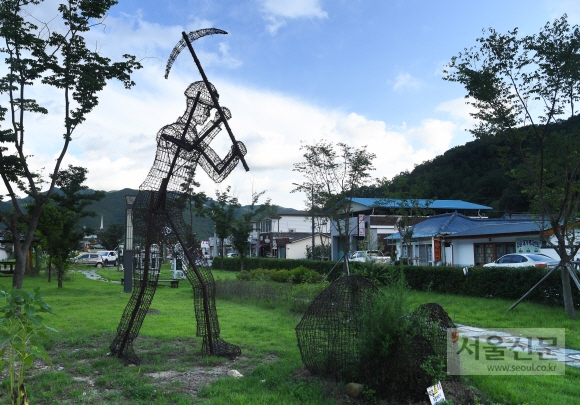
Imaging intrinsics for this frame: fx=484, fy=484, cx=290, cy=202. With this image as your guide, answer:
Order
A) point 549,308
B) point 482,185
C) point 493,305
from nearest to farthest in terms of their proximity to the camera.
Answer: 1. point 549,308
2. point 493,305
3. point 482,185

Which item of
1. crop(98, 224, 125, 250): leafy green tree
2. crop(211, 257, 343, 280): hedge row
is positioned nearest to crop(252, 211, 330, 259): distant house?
crop(211, 257, 343, 280): hedge row

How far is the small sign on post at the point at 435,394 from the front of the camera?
4329 millimetres

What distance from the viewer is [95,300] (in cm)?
1452

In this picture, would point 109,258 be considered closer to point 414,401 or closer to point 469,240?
point 469,240

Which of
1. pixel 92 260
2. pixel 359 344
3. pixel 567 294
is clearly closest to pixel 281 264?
pixel 567 294

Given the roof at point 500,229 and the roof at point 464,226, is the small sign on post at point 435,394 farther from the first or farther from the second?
the roof at point 464,226

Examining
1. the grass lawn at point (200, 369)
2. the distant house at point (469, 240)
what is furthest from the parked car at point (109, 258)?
the grass lawn at point (200, 369)

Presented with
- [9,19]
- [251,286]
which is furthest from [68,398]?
[251,286]

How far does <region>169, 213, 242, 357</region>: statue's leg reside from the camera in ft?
21.0

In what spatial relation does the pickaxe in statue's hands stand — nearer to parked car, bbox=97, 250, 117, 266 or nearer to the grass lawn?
the grass lawn

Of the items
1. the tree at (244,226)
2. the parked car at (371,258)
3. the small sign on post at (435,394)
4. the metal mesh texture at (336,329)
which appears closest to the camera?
the small sign on post at (435,394)

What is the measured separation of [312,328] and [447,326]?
57.8 inches

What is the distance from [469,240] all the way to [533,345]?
823 inches

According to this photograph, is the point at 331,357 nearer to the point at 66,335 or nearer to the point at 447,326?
the point at 447,326
